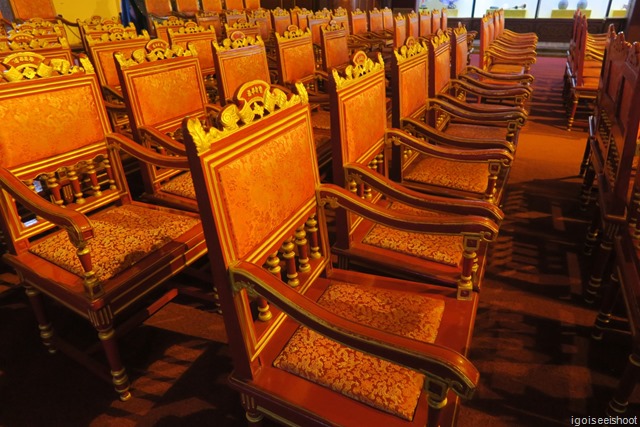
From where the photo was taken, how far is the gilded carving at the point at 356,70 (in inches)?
52.2

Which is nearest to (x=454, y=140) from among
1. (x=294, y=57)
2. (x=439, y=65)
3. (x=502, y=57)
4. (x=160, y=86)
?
(x=439, y=65)

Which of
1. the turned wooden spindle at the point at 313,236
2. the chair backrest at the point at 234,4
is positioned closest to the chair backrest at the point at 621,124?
the turned wooden spindle at the point at 313,236

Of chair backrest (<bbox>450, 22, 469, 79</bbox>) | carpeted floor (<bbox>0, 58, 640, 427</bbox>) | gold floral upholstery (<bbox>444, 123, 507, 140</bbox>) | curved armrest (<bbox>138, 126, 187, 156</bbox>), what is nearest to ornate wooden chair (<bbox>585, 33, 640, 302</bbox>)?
carpeted floor (<bbox>0, 58, 640, 427</bbox>)

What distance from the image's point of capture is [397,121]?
1.93 meters

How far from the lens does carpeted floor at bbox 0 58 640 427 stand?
4.52ft

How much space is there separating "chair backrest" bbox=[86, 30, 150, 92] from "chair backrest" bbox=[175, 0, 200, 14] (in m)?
4.35

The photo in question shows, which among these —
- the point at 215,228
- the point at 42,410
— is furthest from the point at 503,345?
the point at 42,410

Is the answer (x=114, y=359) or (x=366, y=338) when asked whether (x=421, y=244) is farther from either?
(x=114, y=359)

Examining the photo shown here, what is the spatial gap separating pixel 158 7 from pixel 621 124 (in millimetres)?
6436

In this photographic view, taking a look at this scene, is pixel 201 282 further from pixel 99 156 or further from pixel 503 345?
pixel 503 345

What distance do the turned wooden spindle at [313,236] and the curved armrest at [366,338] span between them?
36 cm

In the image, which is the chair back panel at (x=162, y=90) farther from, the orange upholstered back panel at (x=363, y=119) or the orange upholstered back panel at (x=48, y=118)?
the orange upholstered back panel at (x=363, y=119)

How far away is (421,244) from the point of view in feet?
4.57

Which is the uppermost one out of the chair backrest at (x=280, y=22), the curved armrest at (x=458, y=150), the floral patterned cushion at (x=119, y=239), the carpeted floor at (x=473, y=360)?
the chair backrest at (x=280, y=22)
